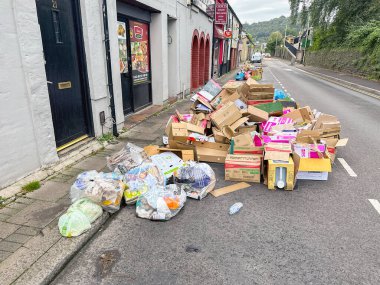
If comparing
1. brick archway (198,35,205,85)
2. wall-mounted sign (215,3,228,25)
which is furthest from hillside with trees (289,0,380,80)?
brick archway (198,35,205,85)

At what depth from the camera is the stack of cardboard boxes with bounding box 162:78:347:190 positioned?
4434 millimetres

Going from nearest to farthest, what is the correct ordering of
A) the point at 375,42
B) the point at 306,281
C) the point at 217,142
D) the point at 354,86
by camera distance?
the point at 306,281, the point at 217,142, the point at 354,86, the point at 375,42

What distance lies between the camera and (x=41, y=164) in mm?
4406

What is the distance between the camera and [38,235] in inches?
120

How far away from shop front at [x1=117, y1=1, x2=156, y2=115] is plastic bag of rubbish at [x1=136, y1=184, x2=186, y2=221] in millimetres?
4887

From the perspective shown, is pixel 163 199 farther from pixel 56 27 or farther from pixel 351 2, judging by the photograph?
pixel 351 2

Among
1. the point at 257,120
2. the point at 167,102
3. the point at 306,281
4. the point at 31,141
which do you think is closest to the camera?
the point at 306,281

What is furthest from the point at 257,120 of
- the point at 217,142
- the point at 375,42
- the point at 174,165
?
the point at 375,42

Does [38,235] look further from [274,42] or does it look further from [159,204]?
[274,42]

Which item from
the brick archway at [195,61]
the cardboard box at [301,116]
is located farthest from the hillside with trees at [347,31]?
the cardboard box at [301,116]

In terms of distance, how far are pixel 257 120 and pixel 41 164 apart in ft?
14.4

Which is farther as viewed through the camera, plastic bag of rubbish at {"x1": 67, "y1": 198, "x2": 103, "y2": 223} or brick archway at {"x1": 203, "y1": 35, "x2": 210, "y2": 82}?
brick archway at {"x1": 203, "y1": 35, "x2": 210, "y2": 82}

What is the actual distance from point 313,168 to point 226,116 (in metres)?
2.05

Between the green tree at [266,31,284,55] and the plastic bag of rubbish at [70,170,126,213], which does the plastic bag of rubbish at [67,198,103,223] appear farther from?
the green tree at [266,31,284,55]
